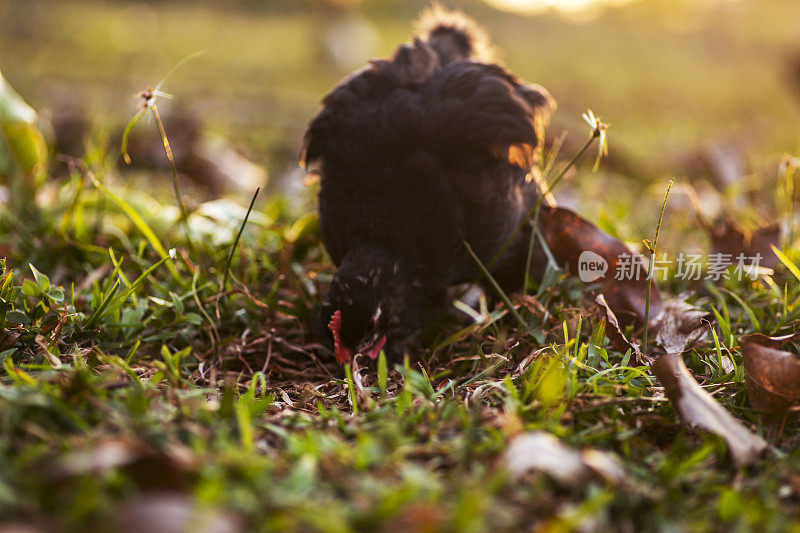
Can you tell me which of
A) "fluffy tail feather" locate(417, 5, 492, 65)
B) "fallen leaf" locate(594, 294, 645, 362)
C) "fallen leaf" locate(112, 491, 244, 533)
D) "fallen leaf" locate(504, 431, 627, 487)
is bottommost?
"fallen leaf" locate(594, 294, 645, 362)

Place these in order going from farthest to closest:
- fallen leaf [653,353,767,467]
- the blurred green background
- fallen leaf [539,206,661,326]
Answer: the blurred green background → fallen leaf [539,206,661,326] → fallen leaf [653,353,767,467]

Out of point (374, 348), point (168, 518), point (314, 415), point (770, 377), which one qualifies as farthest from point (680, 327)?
point (168, 518)

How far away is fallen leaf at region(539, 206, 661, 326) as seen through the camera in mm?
2121

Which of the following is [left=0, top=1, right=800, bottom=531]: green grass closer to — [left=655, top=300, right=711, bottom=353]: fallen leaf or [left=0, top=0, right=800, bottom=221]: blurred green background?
[left=655, top=300, right=711, bottom=353]: fallen leaf

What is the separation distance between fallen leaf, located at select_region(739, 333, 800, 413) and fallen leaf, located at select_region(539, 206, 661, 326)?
0.51m

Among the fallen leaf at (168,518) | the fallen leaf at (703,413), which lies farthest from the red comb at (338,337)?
the fallen leaf at (168,518)

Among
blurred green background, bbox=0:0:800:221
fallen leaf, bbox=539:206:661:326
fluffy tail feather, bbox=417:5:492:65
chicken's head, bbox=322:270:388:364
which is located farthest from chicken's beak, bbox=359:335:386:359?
blurred green background, bbox=0:0:800:221

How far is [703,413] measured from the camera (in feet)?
4.59

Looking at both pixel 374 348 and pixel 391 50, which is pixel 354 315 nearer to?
pixel 374 348

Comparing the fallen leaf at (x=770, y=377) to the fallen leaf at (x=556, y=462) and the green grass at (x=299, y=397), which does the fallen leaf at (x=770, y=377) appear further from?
the fallen leaf at (x=556, y=462)

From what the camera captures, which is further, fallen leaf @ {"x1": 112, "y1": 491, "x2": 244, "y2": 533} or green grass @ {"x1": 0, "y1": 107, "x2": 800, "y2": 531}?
green grass @ {"x1": 0, "y1": 107, "x2": 800, "y2": 531}

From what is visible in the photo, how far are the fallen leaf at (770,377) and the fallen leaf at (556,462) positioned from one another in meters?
0.52

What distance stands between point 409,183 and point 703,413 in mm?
1119

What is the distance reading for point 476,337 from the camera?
2.10 m
